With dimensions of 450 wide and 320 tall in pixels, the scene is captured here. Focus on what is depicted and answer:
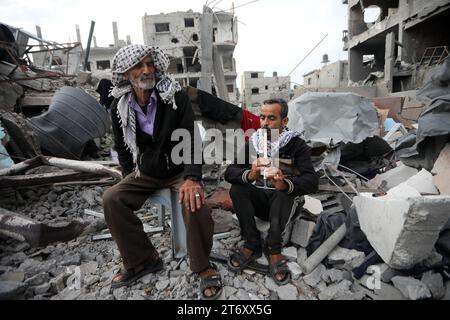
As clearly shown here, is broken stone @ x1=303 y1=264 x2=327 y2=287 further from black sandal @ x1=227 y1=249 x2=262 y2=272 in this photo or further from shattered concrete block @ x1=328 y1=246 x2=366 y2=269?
black sandal @ x1=227 y1=249 x2=262 y2=272

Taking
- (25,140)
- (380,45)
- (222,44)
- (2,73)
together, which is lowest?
(25,140)

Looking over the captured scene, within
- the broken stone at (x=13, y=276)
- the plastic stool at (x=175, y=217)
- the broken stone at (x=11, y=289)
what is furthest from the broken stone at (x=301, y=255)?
the broken stone at (x=13, y=276)

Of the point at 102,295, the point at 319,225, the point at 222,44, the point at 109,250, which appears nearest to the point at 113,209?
the point at 102,295

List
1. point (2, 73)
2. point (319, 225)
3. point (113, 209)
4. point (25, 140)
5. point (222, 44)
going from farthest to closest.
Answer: point (222, 44)
point (2, 73)
point (25, 140)
point (319, 225)
point (113, 209)

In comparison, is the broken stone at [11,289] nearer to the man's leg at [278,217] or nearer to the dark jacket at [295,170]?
the dark jacket at [295,170]

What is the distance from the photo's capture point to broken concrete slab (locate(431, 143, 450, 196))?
2.44 meters

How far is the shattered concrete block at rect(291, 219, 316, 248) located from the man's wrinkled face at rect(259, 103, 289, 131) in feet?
3.05

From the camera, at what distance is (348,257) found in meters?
2.20

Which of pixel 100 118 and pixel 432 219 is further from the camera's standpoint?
pixel 100 118

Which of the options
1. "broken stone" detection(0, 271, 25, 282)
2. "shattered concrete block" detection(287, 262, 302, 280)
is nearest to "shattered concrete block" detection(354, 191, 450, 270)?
"shattered concrete block" detection(287, 262, 302, 280)

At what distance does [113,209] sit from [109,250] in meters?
0.85
